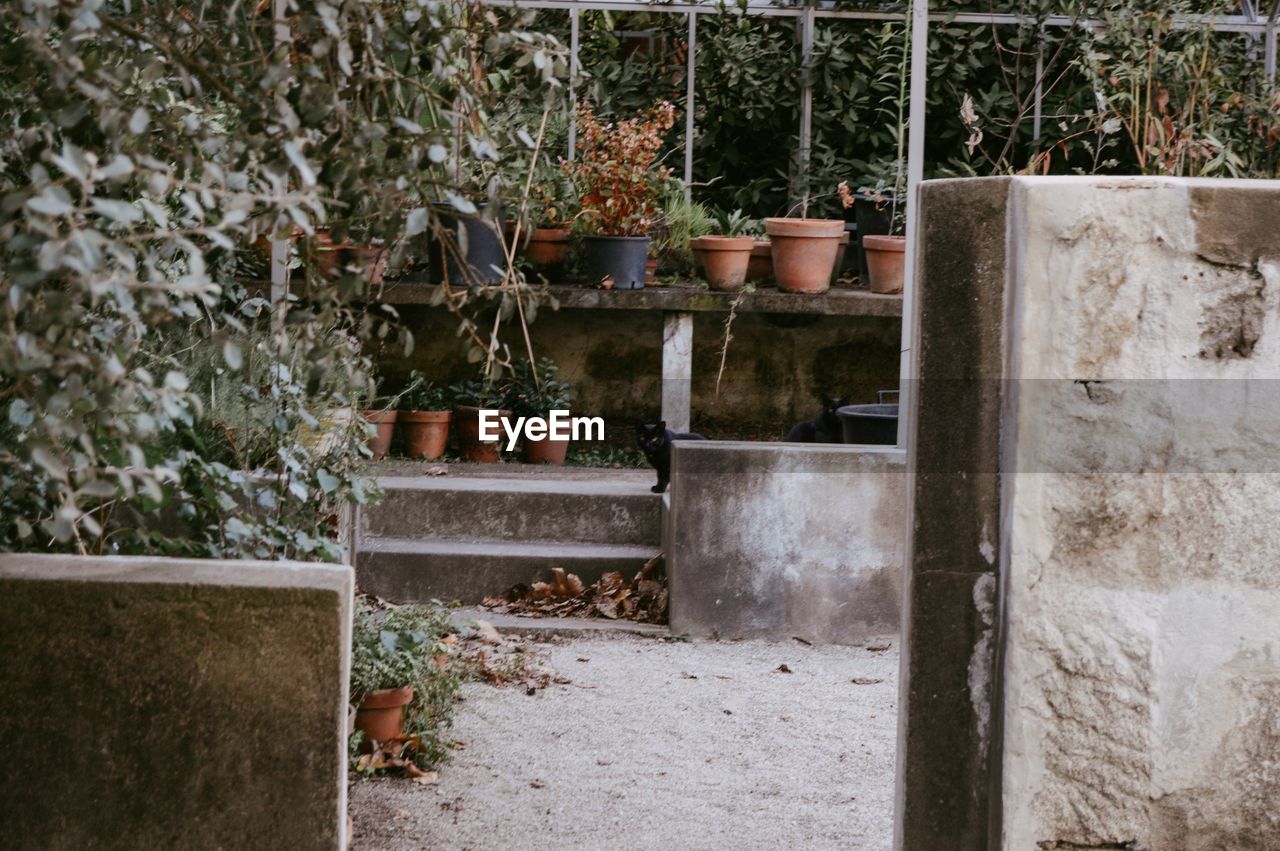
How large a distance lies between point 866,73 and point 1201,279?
274 inches

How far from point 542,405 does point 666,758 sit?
12.0 feet

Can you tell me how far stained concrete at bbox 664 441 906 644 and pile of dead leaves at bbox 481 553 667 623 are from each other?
0.93 feet

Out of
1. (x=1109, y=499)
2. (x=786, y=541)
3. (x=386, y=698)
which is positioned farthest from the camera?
(x=786, y=541)

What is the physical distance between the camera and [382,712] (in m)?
4.50

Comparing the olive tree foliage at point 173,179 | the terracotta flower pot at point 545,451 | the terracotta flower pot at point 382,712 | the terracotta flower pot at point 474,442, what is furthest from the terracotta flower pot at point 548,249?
the olive tree foliage at point 173,179

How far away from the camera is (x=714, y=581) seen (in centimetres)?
632

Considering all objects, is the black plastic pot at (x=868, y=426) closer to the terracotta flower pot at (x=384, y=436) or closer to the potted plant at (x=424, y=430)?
the potted plant at (x=424, y=430)

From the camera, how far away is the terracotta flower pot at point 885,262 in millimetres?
7863

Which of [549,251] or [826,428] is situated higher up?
[549,251]

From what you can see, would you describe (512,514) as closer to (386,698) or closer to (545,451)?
(545,451)

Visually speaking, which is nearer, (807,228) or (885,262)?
(807,228)

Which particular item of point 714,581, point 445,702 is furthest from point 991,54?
point 445,702

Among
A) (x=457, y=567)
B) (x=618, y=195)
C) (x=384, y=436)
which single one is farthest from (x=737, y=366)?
(x=457, y=567)

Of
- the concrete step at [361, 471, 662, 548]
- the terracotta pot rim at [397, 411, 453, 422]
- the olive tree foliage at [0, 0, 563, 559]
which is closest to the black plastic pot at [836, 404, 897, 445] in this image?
the concrete step at [361, 471, 662, 548]
